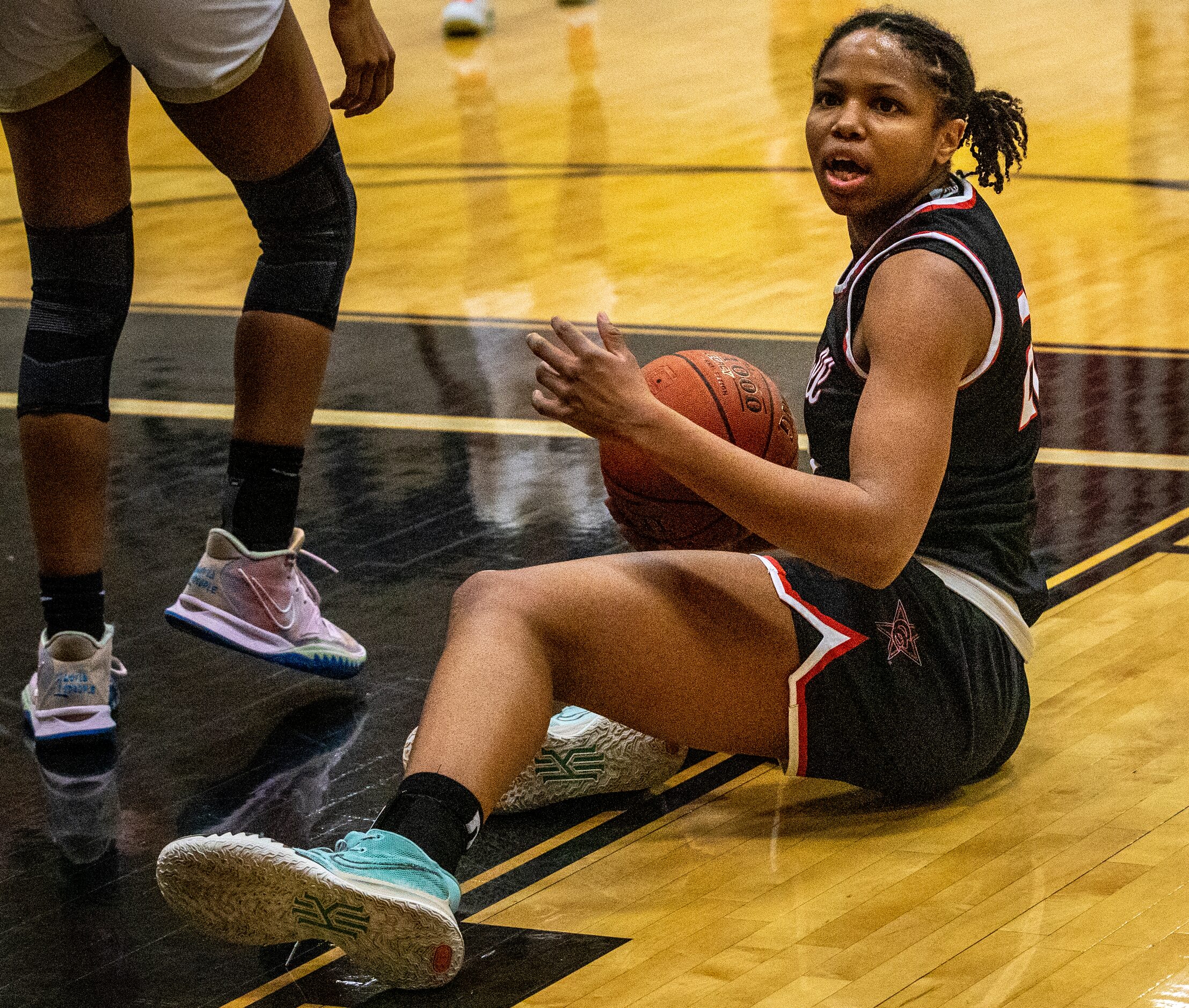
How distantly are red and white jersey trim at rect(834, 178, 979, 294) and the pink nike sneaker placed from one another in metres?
1.09

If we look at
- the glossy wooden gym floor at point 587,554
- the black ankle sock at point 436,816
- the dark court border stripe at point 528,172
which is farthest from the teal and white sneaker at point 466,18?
the black ankle sock at point 436,816

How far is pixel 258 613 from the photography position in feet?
9.71

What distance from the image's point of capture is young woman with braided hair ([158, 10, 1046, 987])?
2025mm

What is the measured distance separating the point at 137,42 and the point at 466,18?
28.5ft

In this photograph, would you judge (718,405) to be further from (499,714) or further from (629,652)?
(499,714)

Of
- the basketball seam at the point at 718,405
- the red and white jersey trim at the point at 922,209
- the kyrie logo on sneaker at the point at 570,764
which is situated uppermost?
the red and white jersey trim at the point at 922,209

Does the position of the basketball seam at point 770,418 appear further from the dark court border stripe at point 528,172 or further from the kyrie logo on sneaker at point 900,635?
the dark court border stripe at point 528,172

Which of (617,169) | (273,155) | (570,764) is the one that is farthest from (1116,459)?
(617,169)

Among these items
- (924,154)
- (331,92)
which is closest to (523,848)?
(924,154)

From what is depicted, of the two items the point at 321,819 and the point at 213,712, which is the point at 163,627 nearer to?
the point at 213,712

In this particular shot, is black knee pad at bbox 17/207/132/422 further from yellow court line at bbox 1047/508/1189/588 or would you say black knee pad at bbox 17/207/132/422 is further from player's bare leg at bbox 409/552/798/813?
yellow court line at bbox 1047/508/1189/588

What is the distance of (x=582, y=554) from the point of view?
11.4 feet

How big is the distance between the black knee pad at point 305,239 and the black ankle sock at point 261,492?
226 millimetres

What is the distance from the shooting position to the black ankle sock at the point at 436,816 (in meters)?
2.05
